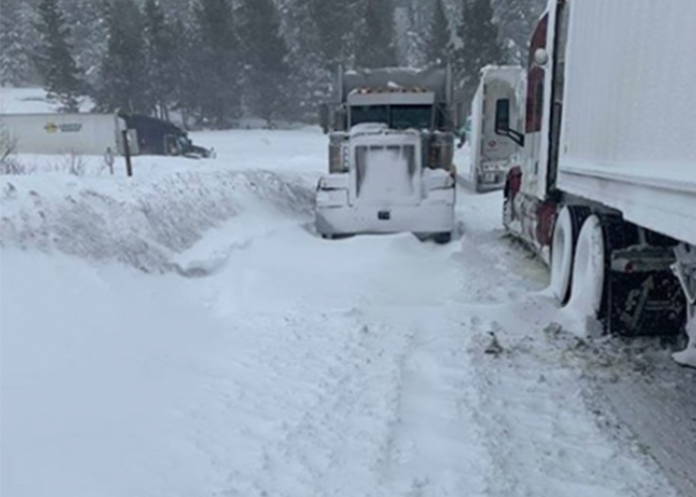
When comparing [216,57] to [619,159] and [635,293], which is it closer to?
[635,293]

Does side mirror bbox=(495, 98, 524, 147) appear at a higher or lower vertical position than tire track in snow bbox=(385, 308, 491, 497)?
higher

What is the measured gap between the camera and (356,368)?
17.7ft

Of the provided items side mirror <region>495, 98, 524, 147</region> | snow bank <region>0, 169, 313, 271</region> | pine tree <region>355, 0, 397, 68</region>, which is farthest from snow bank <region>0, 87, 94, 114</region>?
side mirror <region>495, 98, 524, 147</region>

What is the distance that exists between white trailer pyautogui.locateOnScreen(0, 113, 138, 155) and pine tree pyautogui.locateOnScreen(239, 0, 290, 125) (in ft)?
79.0

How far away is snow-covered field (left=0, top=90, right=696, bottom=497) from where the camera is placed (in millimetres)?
Answer: 3721

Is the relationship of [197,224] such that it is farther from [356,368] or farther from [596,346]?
[596,346]

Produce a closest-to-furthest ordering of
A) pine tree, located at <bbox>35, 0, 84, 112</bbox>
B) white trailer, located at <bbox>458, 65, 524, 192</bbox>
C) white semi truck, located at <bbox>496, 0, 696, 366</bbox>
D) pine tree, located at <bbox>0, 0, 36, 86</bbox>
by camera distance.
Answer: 1. white semi truck, located at <bbox>496, 0, 696, 366</bbox>
2. white trailer, located at <bbox>458, 65, 524, 192</bbox>
3. pine tree, located at <bbox>35, 0, 84, 112</bbox>
4. pine tree, located at <bbox>0, 0, 36, 86</bbox>

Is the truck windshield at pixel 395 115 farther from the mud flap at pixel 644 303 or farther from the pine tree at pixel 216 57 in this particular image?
the pine tree at pixel 216 57

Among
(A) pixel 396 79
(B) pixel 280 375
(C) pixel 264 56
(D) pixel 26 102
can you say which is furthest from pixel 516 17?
(B) pixel 280 375

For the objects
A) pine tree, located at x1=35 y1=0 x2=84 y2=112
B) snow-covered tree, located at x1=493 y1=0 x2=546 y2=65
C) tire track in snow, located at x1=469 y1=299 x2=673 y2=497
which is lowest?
tire track in snow, located at x1=469 y1=299 x2=673 y2=497

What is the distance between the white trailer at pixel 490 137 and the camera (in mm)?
18516

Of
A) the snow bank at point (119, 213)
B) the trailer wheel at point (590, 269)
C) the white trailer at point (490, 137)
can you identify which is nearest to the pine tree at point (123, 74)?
the white trailer at point (490, 137)

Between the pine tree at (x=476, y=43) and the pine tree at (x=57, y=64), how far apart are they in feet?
109

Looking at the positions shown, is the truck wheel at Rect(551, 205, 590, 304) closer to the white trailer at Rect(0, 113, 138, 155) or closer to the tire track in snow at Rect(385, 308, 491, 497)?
the tire track in snow at Rect(385, 308, 491, 497)
